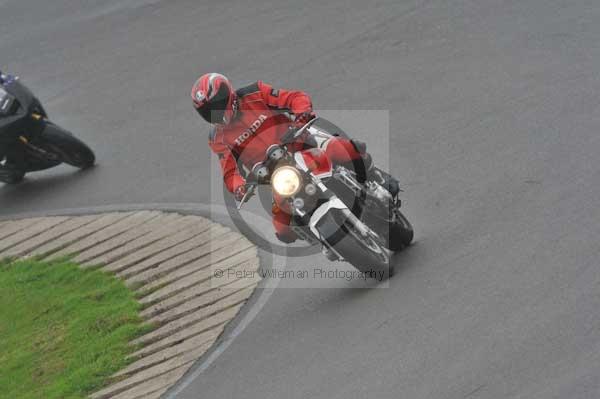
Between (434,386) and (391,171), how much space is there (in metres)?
4.50

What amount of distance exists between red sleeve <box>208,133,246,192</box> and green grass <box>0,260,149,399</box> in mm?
1620

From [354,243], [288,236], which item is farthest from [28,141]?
[354,243]

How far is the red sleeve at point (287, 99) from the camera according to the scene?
8.34m

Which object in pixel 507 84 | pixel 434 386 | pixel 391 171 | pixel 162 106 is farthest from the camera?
pixel 162 106

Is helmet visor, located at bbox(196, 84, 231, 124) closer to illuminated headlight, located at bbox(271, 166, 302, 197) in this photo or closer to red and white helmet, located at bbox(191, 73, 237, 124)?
red and white helmet, located at bbox(191, 73, 237, 124)

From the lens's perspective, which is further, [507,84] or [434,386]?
[507,84]

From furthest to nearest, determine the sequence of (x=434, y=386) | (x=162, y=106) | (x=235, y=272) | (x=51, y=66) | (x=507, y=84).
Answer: (x=51, y=66) < (x=162, y=106) < (x=507, y=84) < (x=235, y=272) < (x=434, y=386)

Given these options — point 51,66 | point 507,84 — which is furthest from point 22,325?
point 51,66

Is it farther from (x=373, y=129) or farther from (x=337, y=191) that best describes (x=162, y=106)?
(x=337, y=191)

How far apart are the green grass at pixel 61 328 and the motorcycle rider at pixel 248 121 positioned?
169 cm

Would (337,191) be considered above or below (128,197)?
above

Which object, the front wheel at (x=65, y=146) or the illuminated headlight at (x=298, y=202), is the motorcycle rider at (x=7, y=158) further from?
the illuminated headlight at (x=298, y=202)

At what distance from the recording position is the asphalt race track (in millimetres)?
6914

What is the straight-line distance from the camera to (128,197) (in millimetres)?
12094
